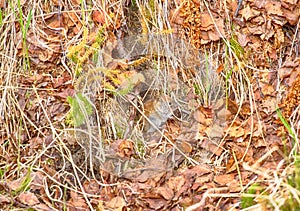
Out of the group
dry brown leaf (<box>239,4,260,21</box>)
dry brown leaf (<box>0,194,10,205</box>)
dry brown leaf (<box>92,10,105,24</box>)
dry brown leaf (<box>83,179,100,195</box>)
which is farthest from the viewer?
dry brown leaf (<box>92,10,105,24</box>)

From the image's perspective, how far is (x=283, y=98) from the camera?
2.51 m

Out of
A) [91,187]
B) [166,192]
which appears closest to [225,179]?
[166,192]

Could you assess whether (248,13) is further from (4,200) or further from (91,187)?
(4,200)

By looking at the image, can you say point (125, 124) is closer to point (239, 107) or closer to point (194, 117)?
point (194, 117)

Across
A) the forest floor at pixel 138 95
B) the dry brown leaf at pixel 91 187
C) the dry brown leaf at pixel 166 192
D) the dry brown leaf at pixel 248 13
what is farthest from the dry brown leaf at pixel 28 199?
the dry brown leaf at pixel 248 13

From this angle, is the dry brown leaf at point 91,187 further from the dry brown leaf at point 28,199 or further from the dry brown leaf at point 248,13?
the dry brown leaf at point 248,13

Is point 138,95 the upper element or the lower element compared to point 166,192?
upper

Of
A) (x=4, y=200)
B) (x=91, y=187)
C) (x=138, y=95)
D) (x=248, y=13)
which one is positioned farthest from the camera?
(x=138, y=95)

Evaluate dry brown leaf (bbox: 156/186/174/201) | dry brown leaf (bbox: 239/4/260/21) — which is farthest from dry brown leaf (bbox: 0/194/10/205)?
dry brown leaf (bbox: 239/4/260/21)

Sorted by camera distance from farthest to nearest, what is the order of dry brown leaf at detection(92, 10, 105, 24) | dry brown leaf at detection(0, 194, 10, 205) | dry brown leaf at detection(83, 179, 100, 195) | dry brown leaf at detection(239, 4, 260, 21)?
dry brown leaf at detection(92, 10, 105, 24) < dry brown leaf at detection(239, 4, 260, 21) < dry brown leaf at detection(83, 179, 100, 195) < dry brown leaf at detection(0, 194, 10, 205)

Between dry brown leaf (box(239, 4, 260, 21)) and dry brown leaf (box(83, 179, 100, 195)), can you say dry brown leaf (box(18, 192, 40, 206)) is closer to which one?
dry brown leaf (box(83, 179, 100, 195))

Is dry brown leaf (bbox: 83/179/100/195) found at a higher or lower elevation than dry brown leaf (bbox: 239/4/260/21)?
lower

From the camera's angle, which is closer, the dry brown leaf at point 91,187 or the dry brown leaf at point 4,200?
the dry brown leaf at point 4,200

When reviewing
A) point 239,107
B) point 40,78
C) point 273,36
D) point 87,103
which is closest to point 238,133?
point 239,107
